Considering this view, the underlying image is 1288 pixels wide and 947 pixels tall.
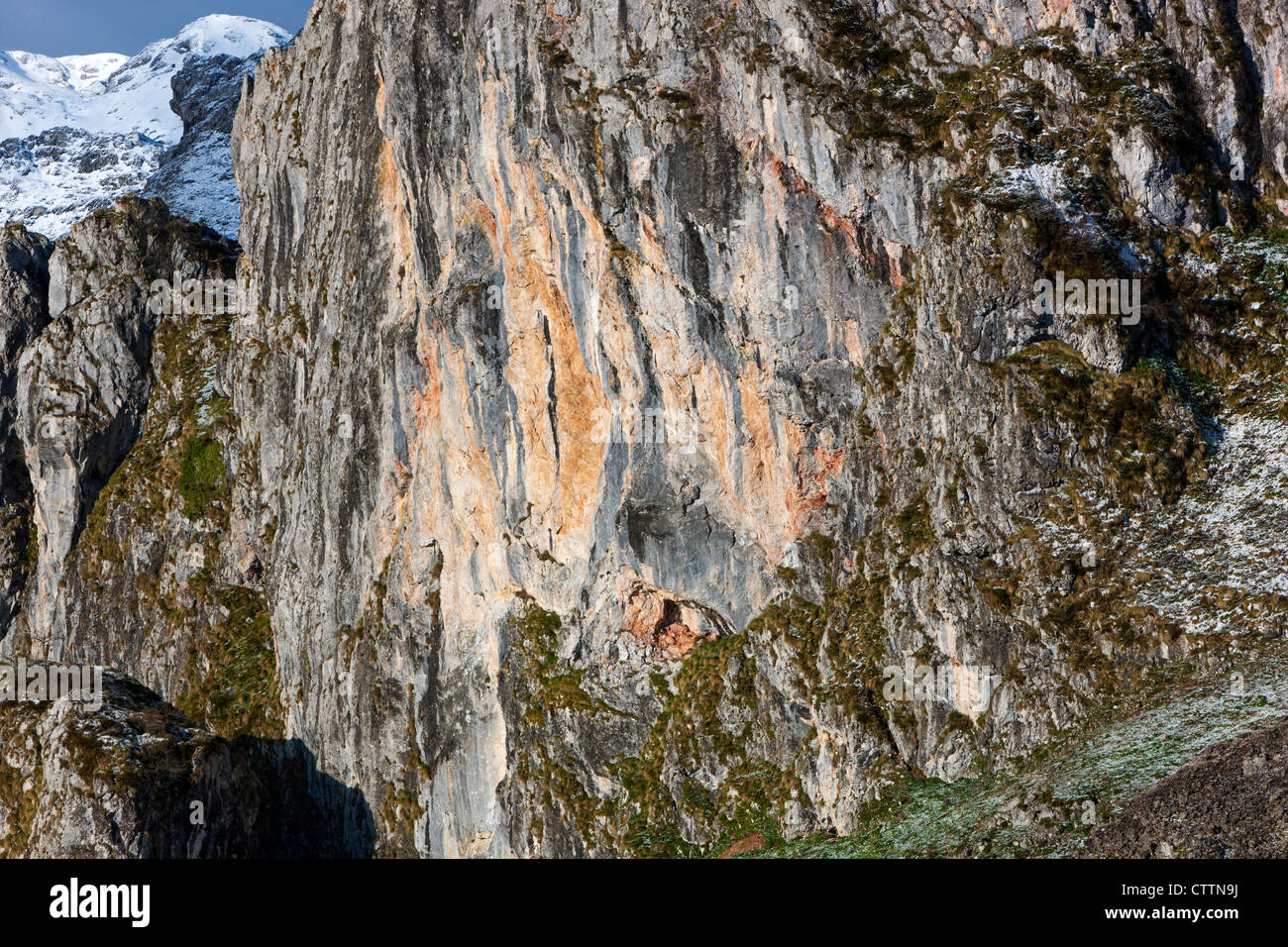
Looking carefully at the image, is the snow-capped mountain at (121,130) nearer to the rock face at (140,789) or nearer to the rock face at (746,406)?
the rock face at (746,406)

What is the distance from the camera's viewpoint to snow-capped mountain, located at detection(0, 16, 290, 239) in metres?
120

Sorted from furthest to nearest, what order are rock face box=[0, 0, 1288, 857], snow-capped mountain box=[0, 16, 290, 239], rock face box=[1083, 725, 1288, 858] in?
Result: snow-capped mountain box=[0, 16, 290, 239]
rock face box=[0, 0, 1288, 857]
rock face box=[1083, 725, 1288, 858]

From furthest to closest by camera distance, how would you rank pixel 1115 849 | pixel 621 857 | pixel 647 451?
1. pixel 647 451
2. pixel 621 857
3. pixel 1115 849

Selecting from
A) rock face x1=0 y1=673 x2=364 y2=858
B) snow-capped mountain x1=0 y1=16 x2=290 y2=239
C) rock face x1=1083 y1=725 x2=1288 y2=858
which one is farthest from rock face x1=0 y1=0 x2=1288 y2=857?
snow-capped mountain x1=0 y1=16 x2=290 y2=239

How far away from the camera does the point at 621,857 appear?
130 ft

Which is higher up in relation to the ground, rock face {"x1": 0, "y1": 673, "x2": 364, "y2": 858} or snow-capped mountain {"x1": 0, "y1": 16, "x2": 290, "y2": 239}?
snow-capped mountain {"x1": 0, "y1": 16, "x2": 290, "y2": 239}

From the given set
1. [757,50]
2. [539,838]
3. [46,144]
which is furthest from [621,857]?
[46,144]

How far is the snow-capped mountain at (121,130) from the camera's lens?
120125mm

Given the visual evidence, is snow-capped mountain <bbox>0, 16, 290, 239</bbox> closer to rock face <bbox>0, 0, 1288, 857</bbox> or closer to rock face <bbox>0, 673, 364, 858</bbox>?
rock face <bbox>0, 0, 1288, 857</bbox>

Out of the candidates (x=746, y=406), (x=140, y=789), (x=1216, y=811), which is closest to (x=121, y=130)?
(x=140, y=789)

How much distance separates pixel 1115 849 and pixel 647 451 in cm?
2318

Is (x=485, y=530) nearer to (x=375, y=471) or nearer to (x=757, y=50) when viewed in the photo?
(x=375, y=471)

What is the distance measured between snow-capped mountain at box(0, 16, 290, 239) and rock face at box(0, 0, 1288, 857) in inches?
2366

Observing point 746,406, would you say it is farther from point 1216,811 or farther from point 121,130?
point 121,130
